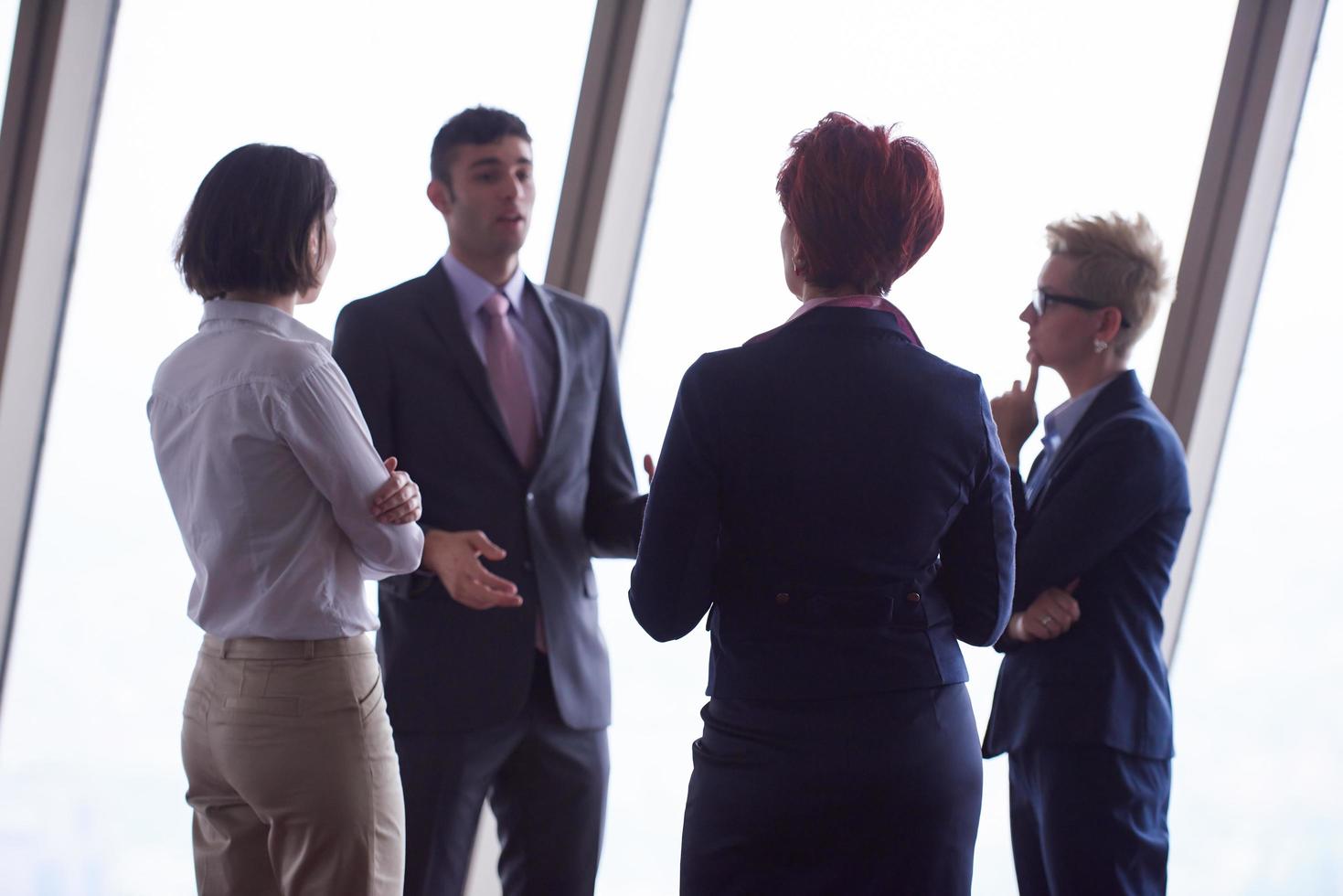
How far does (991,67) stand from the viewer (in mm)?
2723

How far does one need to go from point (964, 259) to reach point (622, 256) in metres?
0.81

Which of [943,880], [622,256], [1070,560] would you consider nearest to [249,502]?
[943,880]

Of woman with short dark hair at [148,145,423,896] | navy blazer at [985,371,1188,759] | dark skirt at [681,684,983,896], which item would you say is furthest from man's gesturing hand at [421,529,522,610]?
navy blazer at [985,371,1188,759]

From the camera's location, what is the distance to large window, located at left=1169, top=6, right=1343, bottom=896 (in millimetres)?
2535

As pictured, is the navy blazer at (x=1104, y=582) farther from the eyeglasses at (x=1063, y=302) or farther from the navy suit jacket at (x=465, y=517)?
the navy suit jacket at (x=465, y=517)

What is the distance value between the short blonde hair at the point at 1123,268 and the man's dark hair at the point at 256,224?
126cm

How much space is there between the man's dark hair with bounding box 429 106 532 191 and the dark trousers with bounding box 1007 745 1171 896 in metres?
1.44

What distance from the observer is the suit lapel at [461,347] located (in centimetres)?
209

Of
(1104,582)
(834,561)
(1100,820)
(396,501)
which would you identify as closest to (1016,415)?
(1104,582)

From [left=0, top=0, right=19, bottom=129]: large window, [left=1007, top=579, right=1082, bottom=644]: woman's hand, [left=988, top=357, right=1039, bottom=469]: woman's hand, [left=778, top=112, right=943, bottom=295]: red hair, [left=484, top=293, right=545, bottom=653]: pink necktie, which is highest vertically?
[left=0, top=0, right=19, bottom=129]: large window

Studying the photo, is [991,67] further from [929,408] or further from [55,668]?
[55,668]

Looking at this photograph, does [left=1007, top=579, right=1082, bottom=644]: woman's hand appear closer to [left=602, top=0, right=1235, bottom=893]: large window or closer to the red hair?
the red hair

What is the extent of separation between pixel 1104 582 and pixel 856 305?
2.54 ft

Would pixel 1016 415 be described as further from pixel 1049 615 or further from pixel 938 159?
pixel 938 159
